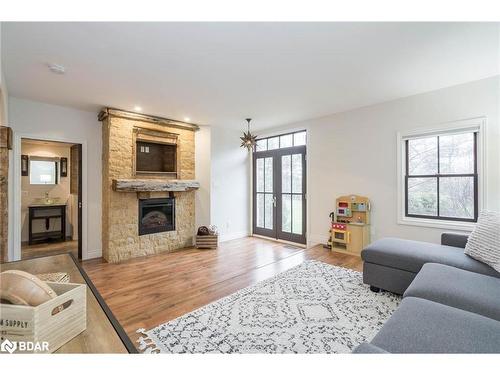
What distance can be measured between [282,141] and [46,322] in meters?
5.10

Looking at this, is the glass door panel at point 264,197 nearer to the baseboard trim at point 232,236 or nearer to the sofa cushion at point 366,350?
the baseboard trim at point 232,236

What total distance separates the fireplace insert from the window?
8.24 ft

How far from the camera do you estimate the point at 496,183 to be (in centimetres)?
297

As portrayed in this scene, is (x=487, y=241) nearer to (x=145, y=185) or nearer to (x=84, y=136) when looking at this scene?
(x=145, y=185)

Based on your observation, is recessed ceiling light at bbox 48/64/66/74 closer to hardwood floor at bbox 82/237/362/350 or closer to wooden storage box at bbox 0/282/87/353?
hardwood floor at bbox 82/237/362/350

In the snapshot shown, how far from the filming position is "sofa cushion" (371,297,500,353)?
3.73ft

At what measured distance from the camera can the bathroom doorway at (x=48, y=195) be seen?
16.4ft

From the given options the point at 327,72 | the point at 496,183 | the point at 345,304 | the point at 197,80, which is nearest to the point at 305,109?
the point at 327,72

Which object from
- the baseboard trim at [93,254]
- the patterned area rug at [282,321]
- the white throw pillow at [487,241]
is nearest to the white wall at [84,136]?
the baseboard trim at [93,254]

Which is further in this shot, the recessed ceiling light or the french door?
the french door

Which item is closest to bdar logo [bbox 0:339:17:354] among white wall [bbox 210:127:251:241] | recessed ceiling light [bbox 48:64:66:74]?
recessed ceiling light [bbox 48:64:66:74]

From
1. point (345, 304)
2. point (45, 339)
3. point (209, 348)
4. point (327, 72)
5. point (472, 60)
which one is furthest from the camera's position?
point (327, 72)
